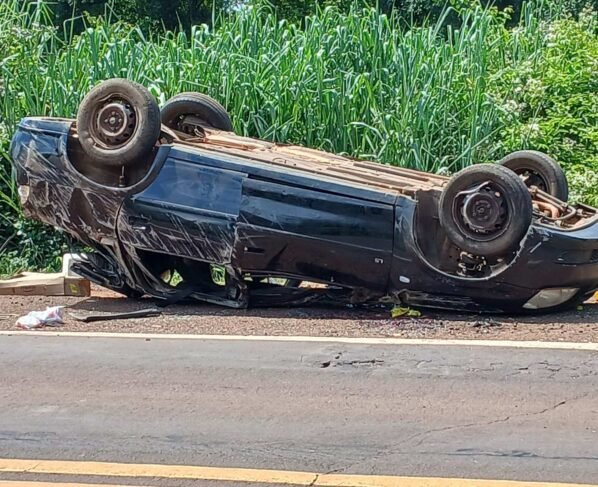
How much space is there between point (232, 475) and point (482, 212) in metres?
3.69

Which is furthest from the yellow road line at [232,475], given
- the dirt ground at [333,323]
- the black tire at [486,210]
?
the black tire at [486,210]

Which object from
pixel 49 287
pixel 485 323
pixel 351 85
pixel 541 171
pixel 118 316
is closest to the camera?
pixel 485 323

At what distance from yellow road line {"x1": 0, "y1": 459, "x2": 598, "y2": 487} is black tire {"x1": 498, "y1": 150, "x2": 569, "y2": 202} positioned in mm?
5044

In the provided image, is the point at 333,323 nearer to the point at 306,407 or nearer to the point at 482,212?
the point at 482,212

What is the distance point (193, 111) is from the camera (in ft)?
31.2

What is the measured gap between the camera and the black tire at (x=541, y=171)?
866cm

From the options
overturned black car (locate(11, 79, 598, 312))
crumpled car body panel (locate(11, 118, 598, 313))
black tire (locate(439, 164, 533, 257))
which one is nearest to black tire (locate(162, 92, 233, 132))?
overturned black car (locate(11, 79, 598, 312))

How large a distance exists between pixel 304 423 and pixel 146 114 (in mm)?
3773

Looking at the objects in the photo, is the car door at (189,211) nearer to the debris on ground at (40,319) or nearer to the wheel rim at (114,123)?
the wheel rim at (114,123)

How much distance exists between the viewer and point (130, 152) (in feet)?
25.5

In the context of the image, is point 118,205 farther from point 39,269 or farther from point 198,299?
point 39,269

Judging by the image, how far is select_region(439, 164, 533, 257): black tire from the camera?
7.08m

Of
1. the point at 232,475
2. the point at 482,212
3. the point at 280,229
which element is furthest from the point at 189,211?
the point at 232,475

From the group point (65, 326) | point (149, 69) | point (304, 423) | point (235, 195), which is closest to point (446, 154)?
point (149, 69)
